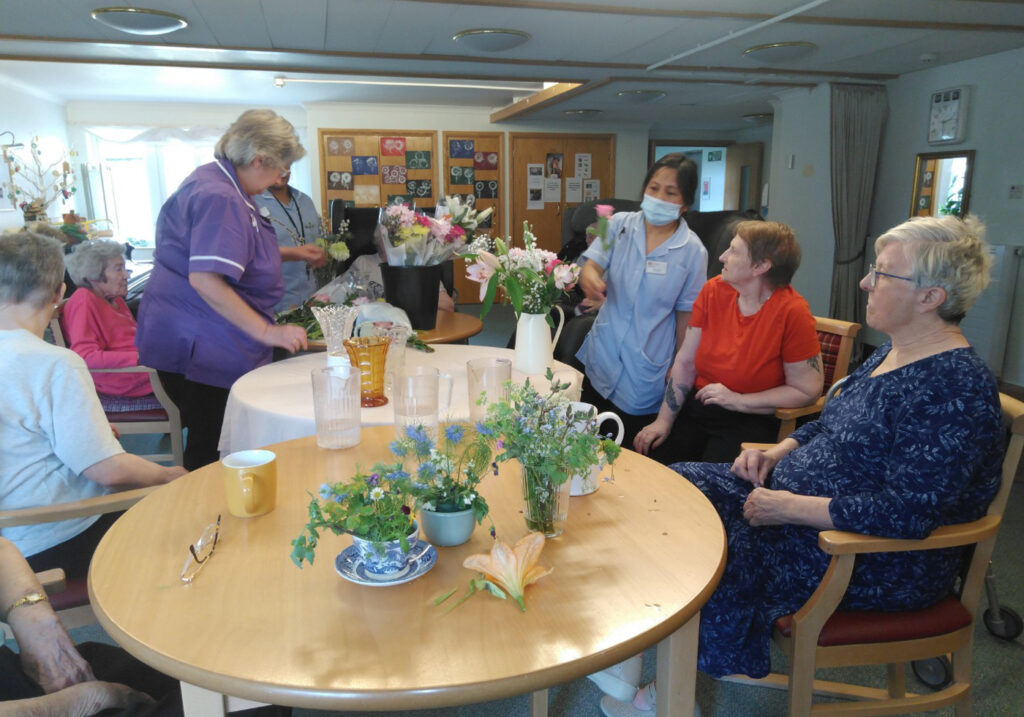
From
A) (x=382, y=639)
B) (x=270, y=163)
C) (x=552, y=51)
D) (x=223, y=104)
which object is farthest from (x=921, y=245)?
(x=223, y=104)

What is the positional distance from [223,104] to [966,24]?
27.9 feet

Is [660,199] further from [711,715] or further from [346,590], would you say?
[346,590]

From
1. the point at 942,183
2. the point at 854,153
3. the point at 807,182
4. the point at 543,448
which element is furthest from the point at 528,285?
the point at 807,182

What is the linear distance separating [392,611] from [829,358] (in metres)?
2.08

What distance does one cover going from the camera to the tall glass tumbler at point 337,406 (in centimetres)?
150

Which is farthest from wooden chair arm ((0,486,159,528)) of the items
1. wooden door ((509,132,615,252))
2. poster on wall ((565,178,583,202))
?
poster on wall ((565,178,583,202))

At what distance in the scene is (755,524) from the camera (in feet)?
5.29

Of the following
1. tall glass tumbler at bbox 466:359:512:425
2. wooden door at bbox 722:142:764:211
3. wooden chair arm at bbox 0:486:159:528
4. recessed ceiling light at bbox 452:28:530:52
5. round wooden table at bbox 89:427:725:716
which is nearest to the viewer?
round wooden table at bbox 89:427:725:716

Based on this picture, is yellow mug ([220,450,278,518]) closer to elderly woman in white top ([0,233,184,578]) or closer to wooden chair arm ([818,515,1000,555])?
elderly woman in white top ([0,233,184,578])

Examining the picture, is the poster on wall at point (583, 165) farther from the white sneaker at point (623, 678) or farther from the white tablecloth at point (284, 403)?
the white sneaker at point (623, 678)

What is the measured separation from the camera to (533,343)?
205 centimetres

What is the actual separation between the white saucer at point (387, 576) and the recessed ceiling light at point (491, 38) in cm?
409

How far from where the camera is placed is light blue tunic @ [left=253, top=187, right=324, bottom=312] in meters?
3.44

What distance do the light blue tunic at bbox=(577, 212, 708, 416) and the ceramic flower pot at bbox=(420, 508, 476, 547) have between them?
5.39 ft
